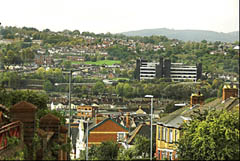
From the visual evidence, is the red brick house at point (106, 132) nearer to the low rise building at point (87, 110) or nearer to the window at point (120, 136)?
the window at point (120, 136)

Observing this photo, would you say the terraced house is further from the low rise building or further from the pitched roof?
the low rise building

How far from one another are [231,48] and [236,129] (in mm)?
175290

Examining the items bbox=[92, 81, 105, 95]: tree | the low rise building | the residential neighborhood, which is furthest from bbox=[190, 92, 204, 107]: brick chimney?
bbox=[92, 81, 105, 95]: tree

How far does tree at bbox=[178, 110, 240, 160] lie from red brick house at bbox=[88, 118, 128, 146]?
2612 cm

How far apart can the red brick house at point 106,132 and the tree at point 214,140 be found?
26.1m

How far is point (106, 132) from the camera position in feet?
177

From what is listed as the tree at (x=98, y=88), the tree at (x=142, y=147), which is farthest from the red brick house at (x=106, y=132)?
the tree at (x=98, y=88)

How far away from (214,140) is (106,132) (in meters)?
30.1

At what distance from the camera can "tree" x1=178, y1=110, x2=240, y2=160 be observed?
23.7 m

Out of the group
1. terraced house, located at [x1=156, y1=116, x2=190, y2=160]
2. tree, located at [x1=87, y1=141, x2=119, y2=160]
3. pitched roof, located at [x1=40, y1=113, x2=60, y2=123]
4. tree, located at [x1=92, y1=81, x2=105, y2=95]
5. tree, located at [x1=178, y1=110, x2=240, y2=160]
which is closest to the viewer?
pitched roof, located at [x1=40, y1=113, x2=60, y2=123]

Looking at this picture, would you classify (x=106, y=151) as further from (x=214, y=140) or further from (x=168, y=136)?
(x=214, y=140)

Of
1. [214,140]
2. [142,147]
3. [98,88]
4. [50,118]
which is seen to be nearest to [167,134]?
[142,147]

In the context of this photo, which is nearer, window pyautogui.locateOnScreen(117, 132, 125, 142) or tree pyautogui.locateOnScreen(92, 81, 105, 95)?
window pyautogui.locateOnScreen(117, 132, 125, 142)

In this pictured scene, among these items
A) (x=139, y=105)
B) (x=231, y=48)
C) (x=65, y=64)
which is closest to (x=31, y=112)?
(x=139, y=105)
